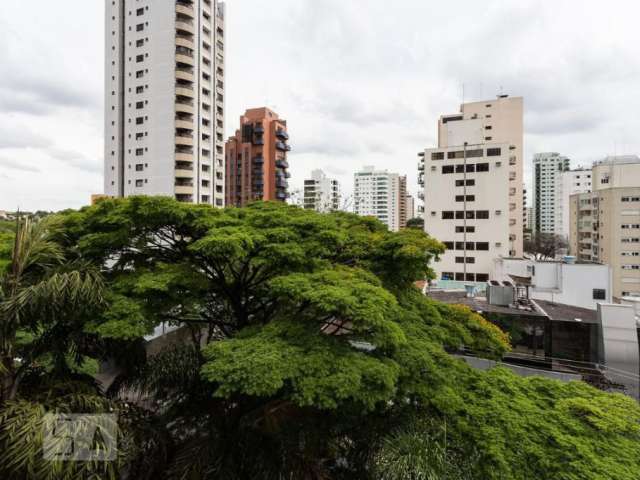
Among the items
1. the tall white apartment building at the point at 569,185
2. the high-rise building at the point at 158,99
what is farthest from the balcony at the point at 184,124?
the tall white apartment building at the point at 569,185

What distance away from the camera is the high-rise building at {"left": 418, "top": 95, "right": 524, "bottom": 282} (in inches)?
1223

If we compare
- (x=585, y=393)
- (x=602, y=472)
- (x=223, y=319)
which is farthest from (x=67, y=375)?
(x=585, y=393)

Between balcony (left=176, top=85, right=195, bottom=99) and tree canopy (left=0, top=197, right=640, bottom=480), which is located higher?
balcony (left=176, top=85, right=195, bottom=99)

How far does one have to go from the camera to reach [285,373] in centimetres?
484

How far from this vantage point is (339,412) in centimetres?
650

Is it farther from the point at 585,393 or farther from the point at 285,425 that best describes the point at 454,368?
the point at 285,425

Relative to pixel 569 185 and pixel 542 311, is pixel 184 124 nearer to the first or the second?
pixel 542 311

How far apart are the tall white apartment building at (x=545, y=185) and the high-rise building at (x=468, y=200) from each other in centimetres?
5777

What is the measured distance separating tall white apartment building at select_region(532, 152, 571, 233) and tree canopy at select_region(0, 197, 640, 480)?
85.3 m

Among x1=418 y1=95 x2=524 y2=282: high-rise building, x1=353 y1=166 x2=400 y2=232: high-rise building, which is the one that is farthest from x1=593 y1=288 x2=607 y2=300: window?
x1=353 y1=166 x2=400 y2=232: high-rise building

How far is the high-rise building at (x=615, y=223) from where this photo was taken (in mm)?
38312

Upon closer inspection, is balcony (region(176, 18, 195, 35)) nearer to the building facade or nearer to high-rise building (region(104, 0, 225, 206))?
high-rise building (region(104, 0, 225, 206))

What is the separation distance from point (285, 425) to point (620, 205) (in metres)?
46.1

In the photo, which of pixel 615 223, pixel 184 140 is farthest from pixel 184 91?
pixel 615 223
